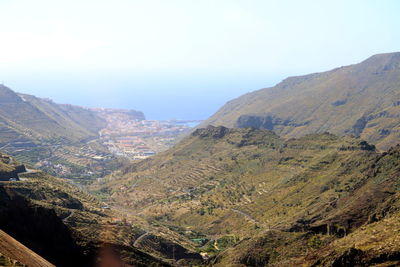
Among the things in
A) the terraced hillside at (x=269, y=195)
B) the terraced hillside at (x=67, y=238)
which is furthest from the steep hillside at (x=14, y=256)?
the terraced hillside at (x=269, y=195)

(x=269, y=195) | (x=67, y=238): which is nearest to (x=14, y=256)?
(x=67, y=238)

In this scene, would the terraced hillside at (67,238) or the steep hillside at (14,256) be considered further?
the terraced hillside at (67,238)

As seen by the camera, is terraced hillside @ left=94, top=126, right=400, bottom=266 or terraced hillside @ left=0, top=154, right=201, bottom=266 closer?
terraced hillside @ left=0, top=154, right=201, bottom=266

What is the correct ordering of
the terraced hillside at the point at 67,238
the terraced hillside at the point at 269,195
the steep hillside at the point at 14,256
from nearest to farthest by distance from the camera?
the steep hillside at the point at 14,256, the terraced hillside at the point at 67,238, the terraced hillside at the point at 269,195

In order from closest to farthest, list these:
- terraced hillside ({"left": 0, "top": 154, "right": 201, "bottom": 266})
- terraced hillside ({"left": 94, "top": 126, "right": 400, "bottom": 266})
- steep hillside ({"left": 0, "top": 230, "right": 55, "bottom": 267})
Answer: steep hillside ({"left": 0, "top": 230, "right": 55, "bottom": 267})
terraced hillside ({"left": 0, "top": 154, "right": 201, "bottom": 266})
terraced hillside ({"left": 94, "top": 126, "right": 400, "bottom": 266})

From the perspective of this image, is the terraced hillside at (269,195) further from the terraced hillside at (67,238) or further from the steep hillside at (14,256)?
the steep hillside at (14,256)

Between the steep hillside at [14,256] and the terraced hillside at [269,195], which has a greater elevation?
the steep hillside at [14,256]

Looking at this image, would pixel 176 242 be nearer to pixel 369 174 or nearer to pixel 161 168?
pixel 369 174

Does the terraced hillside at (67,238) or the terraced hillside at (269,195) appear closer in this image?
the terraced hillside at (67,238)

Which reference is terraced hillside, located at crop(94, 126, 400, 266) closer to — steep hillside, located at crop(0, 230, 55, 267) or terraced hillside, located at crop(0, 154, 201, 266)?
terraced hillside, located at crop(0, 154, 201, 266)

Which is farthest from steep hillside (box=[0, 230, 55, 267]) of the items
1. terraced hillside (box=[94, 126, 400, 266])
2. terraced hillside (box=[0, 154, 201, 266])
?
terraced hillside (box=[94, 126, 400, 266])

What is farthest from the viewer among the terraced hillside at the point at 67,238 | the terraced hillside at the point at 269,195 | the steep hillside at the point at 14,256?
the terraced hillside at the point at 269,195
